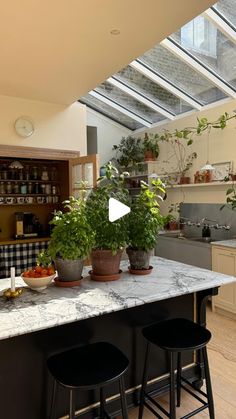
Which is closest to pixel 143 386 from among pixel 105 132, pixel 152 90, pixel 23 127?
pixel 23 127

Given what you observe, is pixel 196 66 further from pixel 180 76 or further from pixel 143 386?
pixel 143 386

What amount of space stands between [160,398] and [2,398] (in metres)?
1.16

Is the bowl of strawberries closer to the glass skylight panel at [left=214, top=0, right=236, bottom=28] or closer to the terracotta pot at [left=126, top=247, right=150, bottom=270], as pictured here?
the terracotta pot at [left=126, top=247, right=150, bottom=270]

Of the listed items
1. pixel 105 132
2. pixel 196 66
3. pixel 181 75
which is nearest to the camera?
pixel 196 66

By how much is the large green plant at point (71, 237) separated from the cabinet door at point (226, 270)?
2.37m

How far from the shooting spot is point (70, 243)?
6.06 ft

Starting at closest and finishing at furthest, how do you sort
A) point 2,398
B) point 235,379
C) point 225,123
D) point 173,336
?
point 2,398
point 173,336
point 235,379
point 225,123

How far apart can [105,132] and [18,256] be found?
303 cm

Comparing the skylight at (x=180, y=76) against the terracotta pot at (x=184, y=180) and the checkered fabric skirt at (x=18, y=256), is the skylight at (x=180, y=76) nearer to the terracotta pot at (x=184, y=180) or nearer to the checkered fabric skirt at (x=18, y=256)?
the terracotta pot at (x=184, y=180)

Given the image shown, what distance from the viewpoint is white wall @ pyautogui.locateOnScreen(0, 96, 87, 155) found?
4145mm

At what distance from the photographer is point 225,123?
14.1 ft

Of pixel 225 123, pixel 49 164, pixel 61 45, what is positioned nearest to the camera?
pixel 61 45

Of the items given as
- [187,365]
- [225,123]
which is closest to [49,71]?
[225,123]

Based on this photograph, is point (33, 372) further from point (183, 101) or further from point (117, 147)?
point (117, 147)
